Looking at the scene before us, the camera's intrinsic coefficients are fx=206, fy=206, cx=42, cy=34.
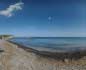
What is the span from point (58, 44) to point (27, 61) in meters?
0.38

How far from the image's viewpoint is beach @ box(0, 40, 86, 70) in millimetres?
2164

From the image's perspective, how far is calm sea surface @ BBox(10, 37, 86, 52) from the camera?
217cm

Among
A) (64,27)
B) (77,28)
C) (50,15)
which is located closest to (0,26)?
(50,15)

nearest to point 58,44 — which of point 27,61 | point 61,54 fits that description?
point 61,54

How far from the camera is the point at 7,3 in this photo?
2.23 metres

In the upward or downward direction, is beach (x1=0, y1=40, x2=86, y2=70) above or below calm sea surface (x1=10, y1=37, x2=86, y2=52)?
below

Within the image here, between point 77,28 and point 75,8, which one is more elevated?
point 75,8

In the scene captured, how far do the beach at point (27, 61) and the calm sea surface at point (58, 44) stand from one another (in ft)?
0.33

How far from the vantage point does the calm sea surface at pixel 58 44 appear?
7.11 ft

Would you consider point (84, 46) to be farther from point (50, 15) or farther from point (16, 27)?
point (16, 27)

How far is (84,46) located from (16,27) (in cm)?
75

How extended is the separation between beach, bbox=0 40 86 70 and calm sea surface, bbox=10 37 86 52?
0.33 feet

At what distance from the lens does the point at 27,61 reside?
219cm

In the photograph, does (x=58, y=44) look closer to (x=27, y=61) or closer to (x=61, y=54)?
(x=61, y=54)
